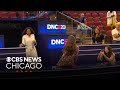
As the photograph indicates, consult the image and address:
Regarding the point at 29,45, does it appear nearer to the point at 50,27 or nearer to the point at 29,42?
the point at 29,42

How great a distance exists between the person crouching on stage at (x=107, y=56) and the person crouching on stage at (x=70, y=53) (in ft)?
0.92

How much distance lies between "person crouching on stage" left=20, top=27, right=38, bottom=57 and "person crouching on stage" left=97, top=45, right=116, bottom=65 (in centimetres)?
76

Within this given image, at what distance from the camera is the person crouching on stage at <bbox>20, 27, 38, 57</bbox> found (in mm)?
5379

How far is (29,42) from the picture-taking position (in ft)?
17.8

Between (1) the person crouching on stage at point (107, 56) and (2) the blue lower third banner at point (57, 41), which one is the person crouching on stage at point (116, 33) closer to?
(1) the person crouching on stage at point (107, 56)

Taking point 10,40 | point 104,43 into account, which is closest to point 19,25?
point 10,40

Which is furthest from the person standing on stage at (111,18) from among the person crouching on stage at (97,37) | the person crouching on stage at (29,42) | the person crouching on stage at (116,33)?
the person crouching on stage at (29,42)

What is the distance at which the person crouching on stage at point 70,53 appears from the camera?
546cm

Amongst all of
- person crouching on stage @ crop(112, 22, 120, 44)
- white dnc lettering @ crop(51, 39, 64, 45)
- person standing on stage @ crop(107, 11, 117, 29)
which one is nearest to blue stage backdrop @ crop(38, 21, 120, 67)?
white dnc lettering @ crop(51, 39, 64, 45)

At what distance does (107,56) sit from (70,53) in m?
0.43

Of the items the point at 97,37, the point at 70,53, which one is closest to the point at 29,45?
the point at 70,53
